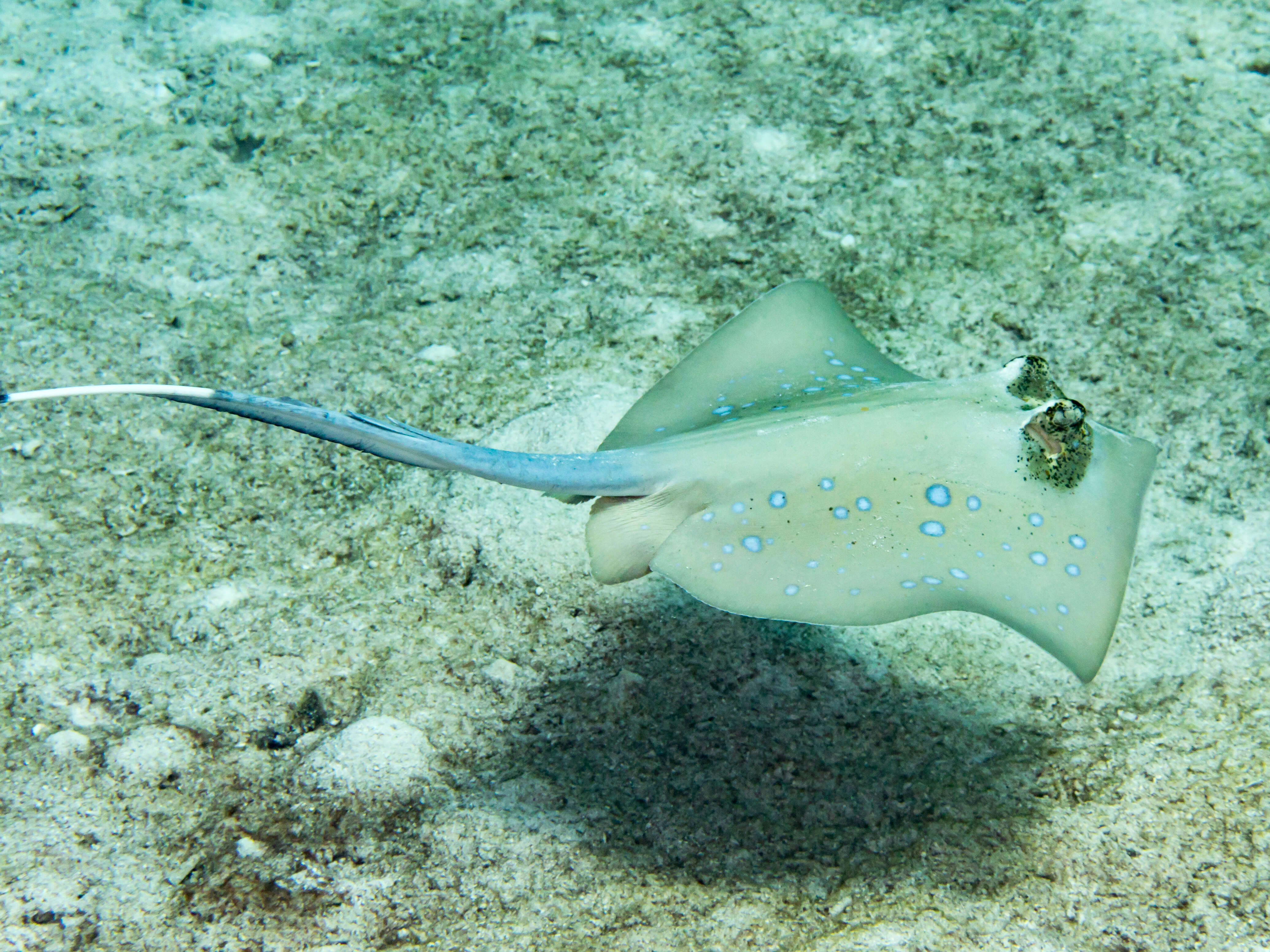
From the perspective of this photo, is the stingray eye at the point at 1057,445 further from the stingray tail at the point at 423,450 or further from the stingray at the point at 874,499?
the stingray tail at the point at 423,450

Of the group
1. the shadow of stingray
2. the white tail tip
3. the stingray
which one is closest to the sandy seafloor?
the shadow of stingray

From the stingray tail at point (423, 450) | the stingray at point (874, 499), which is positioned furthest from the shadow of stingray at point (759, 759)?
the stingray tail at point (423, 450)

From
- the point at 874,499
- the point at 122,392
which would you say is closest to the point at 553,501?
the point at 874,499

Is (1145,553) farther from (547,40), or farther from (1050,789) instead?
(547,40)

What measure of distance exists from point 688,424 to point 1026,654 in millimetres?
1615

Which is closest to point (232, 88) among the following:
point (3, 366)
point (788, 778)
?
point (3, 366)

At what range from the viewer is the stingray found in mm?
2107

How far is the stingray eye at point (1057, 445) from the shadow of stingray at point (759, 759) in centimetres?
101

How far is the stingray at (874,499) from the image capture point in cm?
211

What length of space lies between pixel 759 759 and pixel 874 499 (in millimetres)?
1039

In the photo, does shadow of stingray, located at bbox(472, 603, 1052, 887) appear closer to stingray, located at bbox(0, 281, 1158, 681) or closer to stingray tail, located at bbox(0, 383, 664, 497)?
stingray, located at bbox(0, 281, 1158, 681)

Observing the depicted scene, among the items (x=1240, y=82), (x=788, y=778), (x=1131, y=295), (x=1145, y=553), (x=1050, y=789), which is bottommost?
(x=788, y=778)

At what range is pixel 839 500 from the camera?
2.31 metres

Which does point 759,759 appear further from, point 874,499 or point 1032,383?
point 1032,383
